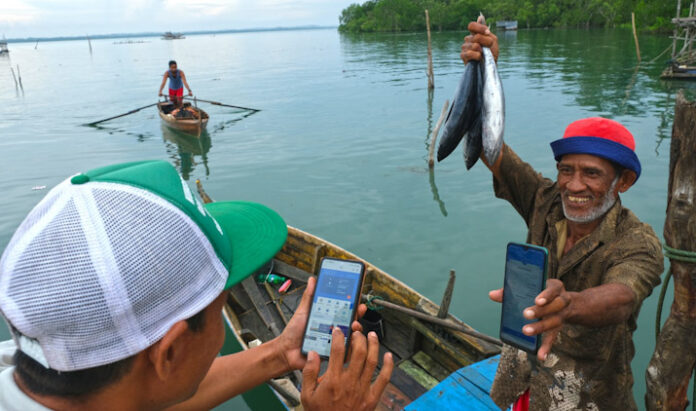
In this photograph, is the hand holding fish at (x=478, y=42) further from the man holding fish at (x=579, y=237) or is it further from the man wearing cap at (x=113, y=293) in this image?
the man wearing cap at (x=113, y=293)

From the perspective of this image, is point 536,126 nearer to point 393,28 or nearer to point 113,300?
point 113,300

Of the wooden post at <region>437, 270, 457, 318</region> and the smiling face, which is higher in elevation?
the smiling face

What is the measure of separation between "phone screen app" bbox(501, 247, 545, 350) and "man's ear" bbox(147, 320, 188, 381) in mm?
1751

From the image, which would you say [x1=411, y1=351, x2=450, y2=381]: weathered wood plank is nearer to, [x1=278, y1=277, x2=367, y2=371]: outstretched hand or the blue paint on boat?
the blue paint on boat

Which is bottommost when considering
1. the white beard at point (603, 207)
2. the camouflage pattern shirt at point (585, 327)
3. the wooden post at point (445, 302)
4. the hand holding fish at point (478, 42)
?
the wooden post at point (445, 302)

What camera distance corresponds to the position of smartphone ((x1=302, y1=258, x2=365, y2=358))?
2.64m

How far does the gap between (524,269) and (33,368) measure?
2224 millimetres

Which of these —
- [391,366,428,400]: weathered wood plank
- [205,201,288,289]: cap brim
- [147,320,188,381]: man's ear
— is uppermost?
[205,201,288,289]: cap brim

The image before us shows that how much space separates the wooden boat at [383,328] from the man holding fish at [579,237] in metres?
2.29

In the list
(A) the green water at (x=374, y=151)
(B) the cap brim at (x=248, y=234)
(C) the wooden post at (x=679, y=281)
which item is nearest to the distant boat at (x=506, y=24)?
(A) the green water at (x=374, y=151)

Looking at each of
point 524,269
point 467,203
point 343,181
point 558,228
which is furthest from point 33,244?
point 343,181

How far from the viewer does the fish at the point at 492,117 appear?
3002 mm

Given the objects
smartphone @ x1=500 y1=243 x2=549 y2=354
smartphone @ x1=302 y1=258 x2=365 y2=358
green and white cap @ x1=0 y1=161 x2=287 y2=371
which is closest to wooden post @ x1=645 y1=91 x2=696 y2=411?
smartphone @ x1=500 y1=243 x2=549 y2=354

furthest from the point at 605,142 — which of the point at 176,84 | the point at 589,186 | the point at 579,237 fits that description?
the point at 176,84
